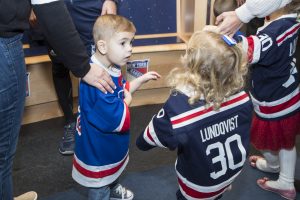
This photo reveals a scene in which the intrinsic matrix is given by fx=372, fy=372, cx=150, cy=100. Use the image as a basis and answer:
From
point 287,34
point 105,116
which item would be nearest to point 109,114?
point 105,116

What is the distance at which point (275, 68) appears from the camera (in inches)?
59.1

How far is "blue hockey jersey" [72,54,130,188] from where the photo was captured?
4.13 feet

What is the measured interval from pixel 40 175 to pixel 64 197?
242mm

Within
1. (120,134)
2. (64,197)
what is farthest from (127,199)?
(120,134)

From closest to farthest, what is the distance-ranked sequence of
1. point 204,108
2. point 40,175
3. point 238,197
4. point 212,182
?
point 204,108, point 212,182, point 238,197, point 40,175

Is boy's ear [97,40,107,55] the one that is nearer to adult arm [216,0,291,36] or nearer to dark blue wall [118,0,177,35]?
adult arm [216,0,291,36]

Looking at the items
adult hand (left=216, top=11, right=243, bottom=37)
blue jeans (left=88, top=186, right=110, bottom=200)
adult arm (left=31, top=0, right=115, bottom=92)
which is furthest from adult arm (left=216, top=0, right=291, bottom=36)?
blue jeans (left=88, top=186, right=110, bottom=200)

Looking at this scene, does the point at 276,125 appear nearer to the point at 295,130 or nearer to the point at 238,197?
the point at 295,130

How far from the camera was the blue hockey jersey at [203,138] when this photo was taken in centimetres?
111

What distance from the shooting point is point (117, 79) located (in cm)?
135

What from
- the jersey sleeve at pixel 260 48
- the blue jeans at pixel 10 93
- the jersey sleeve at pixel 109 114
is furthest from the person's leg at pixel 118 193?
the jersey sleeve at pixel 260 48

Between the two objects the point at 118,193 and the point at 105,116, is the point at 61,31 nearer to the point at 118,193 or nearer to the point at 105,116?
the point at 105,116

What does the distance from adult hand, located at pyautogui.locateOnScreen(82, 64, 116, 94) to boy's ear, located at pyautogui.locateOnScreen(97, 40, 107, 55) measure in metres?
0.11

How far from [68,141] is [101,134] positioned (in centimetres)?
81
